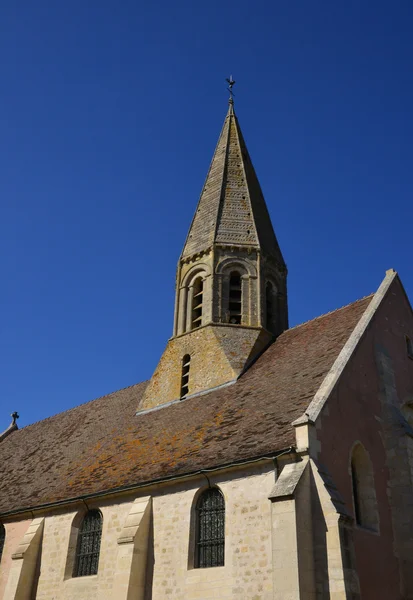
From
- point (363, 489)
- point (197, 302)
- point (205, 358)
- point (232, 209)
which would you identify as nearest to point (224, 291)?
point (197, 302)

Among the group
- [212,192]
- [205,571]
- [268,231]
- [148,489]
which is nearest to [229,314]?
[268,231]

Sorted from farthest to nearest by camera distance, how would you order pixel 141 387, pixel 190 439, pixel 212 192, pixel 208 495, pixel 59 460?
pixel 212 192 < pixel 141 387 < pixel 59 460 < pixel 190 439 < pixel 208 495

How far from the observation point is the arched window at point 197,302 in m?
22.3

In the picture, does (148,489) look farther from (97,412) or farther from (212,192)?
(212,192)

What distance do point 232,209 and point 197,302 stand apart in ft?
13.7

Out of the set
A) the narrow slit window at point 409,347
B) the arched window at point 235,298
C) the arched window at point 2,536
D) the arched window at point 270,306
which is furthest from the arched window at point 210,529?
the arched window at point 270,306

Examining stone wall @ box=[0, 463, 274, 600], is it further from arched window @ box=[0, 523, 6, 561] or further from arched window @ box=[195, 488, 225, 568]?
arched window @ box=[0, 523, 6, 561]

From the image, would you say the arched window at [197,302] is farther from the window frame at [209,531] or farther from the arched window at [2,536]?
the arched window at [2,536]

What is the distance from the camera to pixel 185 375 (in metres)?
20.9

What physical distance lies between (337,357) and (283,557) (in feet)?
19.3

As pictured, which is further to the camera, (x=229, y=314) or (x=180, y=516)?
(x=229, y=314)

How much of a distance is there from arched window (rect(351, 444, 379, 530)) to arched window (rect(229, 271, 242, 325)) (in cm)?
810

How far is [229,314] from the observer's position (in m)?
21.8

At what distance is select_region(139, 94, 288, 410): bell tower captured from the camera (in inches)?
806
